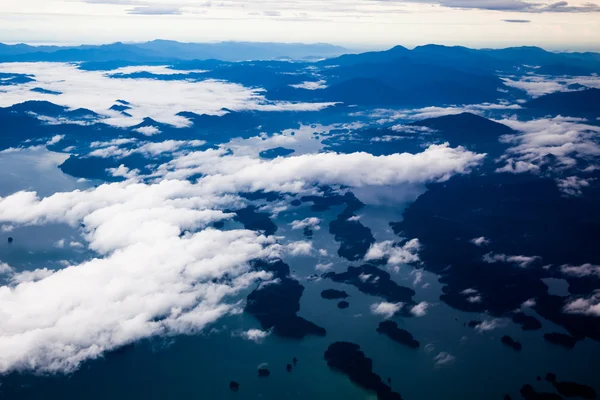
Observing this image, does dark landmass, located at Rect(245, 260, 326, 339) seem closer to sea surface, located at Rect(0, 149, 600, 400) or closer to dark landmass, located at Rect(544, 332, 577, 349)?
sea surface, located at Rect(0, 149, 600, 400)

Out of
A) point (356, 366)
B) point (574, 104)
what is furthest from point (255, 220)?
point (574, 104)

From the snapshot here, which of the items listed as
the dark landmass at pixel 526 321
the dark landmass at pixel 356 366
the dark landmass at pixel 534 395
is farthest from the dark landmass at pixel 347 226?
the dark landmass at pixel 534 395

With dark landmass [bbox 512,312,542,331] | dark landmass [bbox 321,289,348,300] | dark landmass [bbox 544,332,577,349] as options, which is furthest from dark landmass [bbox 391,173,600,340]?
dark landmass [bbox 321,289,348,300]

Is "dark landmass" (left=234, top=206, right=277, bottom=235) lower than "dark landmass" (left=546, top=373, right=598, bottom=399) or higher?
higher

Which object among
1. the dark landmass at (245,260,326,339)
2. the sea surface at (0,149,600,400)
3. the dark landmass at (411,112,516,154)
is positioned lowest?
the sea surface at (0,149,600,400)

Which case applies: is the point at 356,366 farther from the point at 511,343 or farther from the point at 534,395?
the point at 511,343

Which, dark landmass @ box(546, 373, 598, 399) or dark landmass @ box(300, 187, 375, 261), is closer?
dark landmass @ box(546, 373, 598, 399)
